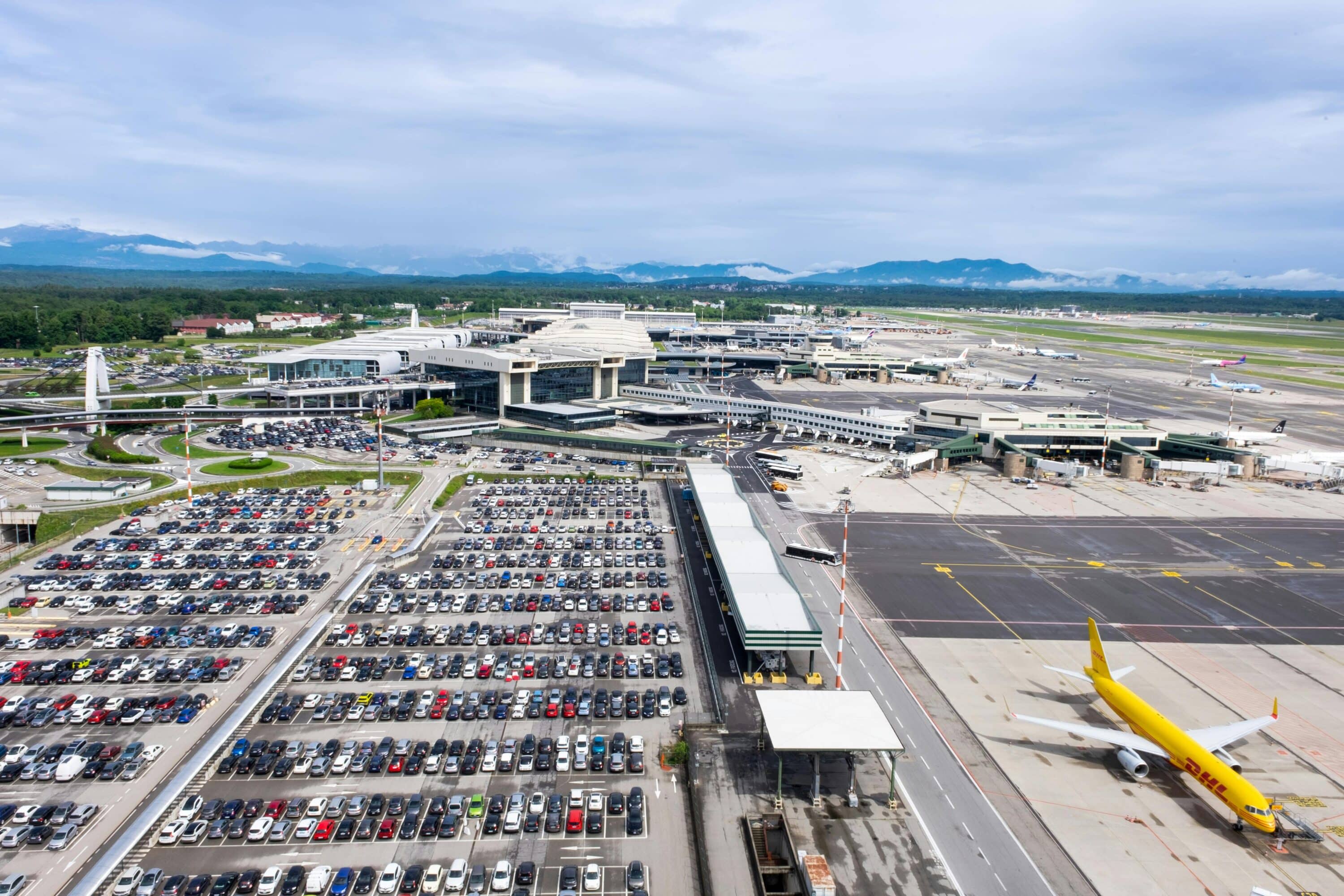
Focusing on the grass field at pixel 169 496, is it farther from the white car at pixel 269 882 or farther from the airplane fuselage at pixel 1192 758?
the airplane fuselage at pixel 1192 758

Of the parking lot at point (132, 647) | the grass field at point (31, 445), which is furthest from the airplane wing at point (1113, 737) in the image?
the grass field at point (31, 445)

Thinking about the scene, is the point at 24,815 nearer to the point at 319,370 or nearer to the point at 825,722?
the point at 825,722

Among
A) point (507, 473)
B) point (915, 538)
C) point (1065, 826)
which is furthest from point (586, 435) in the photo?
point (1065, 826)

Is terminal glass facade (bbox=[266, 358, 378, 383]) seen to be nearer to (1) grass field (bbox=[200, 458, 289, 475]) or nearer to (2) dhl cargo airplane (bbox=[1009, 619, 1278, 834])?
(1) grass field (bbox=[200, 458, 289, 475])

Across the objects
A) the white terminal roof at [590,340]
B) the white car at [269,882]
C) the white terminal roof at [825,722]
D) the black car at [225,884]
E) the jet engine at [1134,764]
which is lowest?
the black car at [225,884]

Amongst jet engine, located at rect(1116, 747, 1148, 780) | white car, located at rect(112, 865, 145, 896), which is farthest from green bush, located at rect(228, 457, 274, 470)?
jet engine, located at rect(1116, 747, 1148, 780)

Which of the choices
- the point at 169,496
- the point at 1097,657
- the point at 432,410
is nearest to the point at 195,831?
the point at 1097,657
